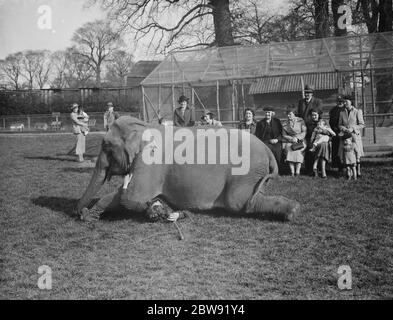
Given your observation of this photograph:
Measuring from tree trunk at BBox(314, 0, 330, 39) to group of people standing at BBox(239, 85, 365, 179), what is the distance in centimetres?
1526

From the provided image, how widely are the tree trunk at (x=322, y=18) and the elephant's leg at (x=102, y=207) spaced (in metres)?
20.7

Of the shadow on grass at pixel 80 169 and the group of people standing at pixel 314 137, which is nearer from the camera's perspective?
the group of people standing at pixel 314 137

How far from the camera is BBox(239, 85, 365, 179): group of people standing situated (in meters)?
9.71

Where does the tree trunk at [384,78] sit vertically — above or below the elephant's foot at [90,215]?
above

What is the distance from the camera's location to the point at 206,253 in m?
4.97

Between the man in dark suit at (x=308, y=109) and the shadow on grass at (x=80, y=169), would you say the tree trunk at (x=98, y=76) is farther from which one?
the man in dark suit at (x=308, y=109)

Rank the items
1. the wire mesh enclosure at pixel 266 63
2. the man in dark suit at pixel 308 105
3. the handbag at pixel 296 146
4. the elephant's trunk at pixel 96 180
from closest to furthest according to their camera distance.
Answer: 1. the elephant's trunk at pixel 96 180
2. the handbag at pixel 296 146
3. the man in dark suit at pixel 308 105
4. the wire mesh enclosure at pixel 266 63

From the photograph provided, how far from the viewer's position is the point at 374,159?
37.9ft

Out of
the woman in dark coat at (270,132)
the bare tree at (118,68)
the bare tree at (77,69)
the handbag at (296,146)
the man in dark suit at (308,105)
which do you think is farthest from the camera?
the bare tree at (118,68)

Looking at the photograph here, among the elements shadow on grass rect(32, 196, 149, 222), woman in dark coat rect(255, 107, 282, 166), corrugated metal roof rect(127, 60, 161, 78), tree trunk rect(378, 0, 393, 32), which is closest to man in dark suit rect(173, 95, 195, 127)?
woman in dark coat rect(255, 107, 282, 166)

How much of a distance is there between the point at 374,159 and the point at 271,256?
7.86 m

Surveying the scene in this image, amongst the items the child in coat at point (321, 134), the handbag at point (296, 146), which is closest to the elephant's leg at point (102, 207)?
the handbag at point (296, 146)

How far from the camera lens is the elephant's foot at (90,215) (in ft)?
21.1

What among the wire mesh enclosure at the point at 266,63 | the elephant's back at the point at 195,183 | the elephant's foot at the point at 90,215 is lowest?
the elephant's foot at the point at 90,215
